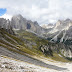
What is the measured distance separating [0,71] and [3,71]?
67cm

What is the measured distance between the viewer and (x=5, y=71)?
1809 centimetres

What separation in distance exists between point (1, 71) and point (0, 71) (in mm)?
236

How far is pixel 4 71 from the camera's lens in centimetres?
1794

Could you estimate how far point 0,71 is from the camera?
56.6 feet

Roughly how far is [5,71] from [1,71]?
83cm

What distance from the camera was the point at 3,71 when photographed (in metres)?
17.8

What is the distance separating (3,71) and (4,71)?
7.4 inches

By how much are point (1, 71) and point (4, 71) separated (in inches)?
24.5

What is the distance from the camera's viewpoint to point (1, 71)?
1745 centimetres

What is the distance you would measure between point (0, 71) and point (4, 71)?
86 centimetres

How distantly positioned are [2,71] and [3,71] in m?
0.21
